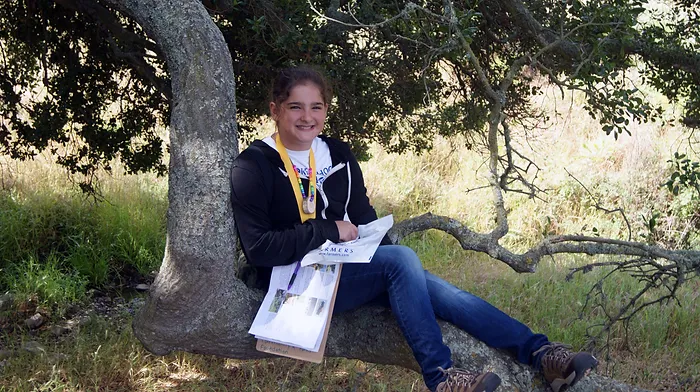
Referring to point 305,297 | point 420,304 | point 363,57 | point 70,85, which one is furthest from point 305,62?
point 70,85

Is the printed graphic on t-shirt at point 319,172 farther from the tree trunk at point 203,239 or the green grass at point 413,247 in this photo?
the green grass at point 413,247

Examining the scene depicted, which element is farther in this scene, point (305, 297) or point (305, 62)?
point (305, 62)

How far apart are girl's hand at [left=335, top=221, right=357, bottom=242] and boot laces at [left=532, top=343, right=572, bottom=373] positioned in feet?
2.79

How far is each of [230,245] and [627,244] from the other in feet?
5.49

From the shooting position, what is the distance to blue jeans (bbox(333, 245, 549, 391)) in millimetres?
2812

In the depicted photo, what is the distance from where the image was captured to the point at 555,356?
285 centimetres

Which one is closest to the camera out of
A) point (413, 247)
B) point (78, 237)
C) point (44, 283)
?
point (44, 283)

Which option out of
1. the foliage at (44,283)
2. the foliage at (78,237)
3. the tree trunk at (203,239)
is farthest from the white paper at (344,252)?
the foliage at (78,237)

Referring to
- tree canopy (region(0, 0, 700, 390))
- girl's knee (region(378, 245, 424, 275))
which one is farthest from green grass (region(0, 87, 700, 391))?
girl's knee (region(378, 245, 424, 275))

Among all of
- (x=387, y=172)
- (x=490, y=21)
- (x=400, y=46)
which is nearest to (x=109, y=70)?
(x=400, y=46)

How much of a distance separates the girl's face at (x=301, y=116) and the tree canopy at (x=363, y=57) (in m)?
0.63

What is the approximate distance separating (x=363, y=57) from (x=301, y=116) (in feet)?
5.26

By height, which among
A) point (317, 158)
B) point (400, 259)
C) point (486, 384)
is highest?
point (317, 158)

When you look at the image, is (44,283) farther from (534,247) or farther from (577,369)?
(577,369)
